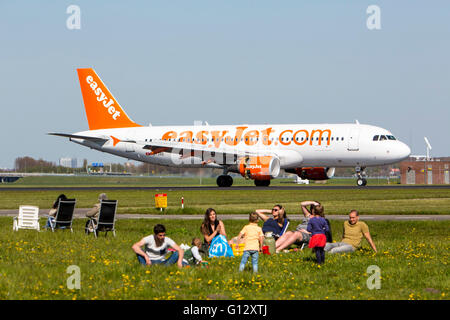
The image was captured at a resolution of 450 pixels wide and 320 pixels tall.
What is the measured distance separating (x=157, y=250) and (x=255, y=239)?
2078 mm

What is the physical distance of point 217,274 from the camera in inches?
578

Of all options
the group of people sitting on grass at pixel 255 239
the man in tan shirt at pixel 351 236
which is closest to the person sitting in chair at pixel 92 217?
the group of people sitting on grass at pixel 255 239

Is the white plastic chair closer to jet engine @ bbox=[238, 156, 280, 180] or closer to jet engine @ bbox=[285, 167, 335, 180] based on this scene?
jet engine @ bbox=[238, 156, 280, 180]

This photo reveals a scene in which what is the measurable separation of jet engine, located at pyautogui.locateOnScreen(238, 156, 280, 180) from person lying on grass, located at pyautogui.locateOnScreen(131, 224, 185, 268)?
39259 millimetres

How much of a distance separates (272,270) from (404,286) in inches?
121

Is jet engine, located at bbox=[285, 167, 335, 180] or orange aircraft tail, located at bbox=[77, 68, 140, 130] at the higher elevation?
orange aircraft tail, located at bbox=[77, 68, 140, 130]

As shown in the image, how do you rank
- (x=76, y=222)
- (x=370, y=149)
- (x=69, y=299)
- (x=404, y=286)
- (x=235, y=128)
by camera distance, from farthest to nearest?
(x=235, y=128) → (x=370, y=149) → (x=76, y=222) → (x=404, y=286) → (x=69, y=299)

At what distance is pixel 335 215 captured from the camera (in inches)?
1195

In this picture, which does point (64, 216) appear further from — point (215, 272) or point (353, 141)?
point (353, 141)

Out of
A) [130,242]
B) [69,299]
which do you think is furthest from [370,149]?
[69,299]

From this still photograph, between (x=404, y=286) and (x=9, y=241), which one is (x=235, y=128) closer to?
(x=9, y=241)

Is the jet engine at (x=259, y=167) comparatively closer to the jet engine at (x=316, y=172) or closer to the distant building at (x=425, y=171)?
the jet engine at (x=316, y=172)

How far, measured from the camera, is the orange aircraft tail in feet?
219

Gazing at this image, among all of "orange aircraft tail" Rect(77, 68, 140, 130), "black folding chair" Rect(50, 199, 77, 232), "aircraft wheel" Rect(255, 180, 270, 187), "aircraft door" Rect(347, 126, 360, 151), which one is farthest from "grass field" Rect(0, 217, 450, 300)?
"orange aircraft tail" Rect(77, 68, 140, 130)
